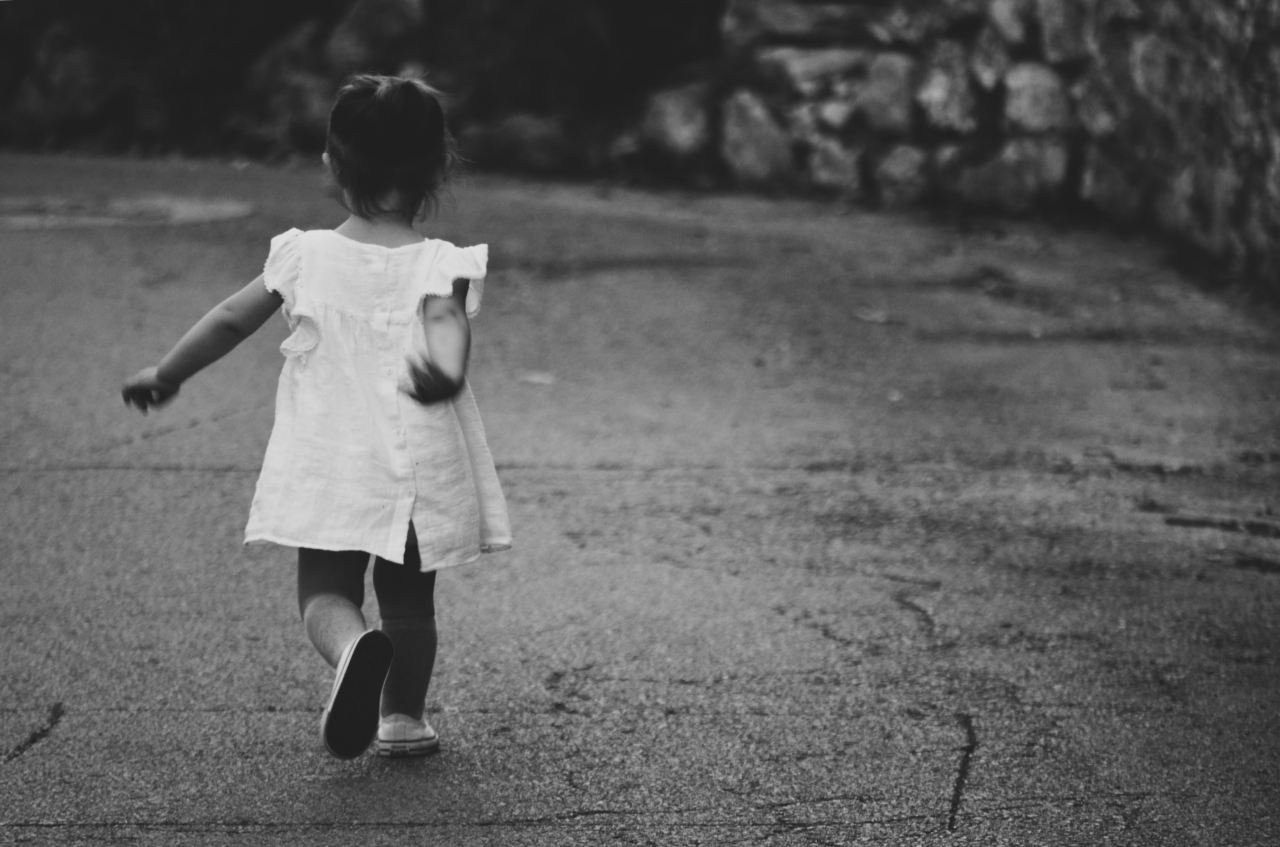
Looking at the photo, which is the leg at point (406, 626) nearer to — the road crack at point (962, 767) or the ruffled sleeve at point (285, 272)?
the ruffled sleeve at point (285, 272)

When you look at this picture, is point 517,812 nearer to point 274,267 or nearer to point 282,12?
point 274,267

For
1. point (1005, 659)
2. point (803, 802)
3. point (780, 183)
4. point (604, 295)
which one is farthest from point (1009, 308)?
point (803, 802)

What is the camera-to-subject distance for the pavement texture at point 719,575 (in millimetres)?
3242

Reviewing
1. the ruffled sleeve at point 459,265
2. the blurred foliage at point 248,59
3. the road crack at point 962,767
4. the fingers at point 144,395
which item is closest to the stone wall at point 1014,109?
the blurred foliage at point 248,59

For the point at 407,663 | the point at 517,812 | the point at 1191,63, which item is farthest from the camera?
the point at 1191,63

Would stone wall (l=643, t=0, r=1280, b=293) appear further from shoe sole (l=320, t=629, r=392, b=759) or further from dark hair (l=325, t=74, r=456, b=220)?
shoe sole (l=320, t=629, r=392, b=759)

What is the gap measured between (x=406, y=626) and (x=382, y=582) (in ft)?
0.34

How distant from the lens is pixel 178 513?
511 cm

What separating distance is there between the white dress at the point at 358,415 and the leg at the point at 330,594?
6.1 inches

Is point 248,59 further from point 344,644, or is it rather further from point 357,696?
point 357,696

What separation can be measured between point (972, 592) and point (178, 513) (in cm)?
240

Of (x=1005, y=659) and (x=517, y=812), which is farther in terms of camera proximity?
(x=1005, y=659)

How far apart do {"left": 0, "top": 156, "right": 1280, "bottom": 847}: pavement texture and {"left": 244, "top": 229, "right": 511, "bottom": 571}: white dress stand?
225mm

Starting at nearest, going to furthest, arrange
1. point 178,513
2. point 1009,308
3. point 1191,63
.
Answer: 1. point 178,513
2. point 1009,308
3. point 1191,63
